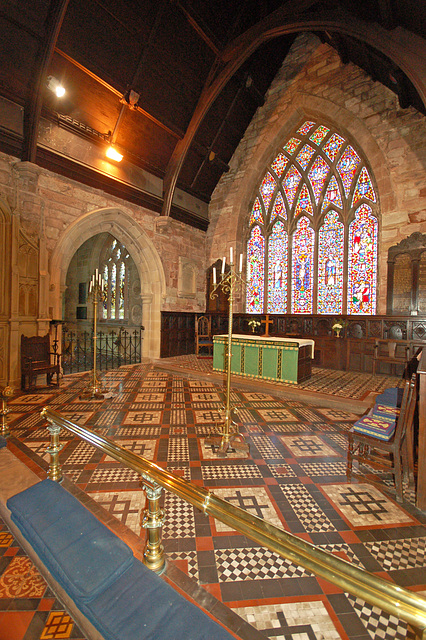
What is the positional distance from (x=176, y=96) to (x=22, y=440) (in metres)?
8.77

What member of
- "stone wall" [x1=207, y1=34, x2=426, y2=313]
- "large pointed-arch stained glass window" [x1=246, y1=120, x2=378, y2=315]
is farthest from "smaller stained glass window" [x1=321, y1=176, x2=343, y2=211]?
"stone wall" [x1=207, y1=34, x2=426, y2=313]

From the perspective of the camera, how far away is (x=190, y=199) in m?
10.4

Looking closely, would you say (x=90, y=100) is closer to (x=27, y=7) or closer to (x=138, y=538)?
(x=27, y=7)

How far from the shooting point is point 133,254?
30.9ft

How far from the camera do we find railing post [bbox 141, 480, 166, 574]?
141 cm

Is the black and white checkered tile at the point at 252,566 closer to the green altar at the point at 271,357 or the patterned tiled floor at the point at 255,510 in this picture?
the patterned tiled floor at the point at 255,510

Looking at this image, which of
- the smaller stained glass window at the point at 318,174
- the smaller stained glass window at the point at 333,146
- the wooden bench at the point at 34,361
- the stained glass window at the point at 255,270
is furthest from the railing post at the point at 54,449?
the smaller stained glass window at the point at 333,146

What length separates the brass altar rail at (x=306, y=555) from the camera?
0.75 m

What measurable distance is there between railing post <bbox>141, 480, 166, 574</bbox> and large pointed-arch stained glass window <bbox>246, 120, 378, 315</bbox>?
8.22 m

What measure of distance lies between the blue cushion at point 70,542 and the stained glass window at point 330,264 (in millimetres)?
8655

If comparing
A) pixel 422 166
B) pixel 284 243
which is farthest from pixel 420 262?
pixel 284 243

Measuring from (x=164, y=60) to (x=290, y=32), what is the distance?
3003mm

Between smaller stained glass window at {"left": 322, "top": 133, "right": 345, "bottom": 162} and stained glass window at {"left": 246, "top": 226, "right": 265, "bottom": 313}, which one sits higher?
smaller stained glass window at {"left": 322, "top": 133, "right": 345, "bottom": 162}

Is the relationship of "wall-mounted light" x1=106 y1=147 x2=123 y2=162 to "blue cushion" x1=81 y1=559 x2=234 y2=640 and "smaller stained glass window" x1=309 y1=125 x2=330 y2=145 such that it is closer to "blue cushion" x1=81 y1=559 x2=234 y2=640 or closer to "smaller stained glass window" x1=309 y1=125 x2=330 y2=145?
"smaller stained glass window" x1=309 y1=125 x2=330 y2=145
